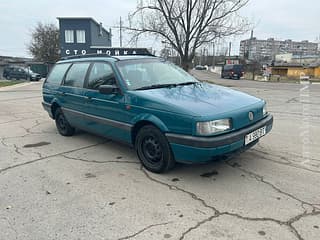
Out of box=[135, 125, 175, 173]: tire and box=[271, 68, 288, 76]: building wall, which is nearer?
box=[135, 125, 175, 173]: tire

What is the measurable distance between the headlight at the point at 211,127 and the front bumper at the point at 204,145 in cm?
7

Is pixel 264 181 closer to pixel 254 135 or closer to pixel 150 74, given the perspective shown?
pixel 254 135

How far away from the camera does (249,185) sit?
3.45 metres

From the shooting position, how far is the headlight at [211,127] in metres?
3.24

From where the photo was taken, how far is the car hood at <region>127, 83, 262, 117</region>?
3.39m

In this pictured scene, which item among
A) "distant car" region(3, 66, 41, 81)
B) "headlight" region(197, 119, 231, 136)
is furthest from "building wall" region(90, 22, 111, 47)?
"headlight" region(197, 119, 231, 136)

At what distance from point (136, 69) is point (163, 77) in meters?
0.47

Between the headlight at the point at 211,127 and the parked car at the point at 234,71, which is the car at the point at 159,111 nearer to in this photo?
the headlight at the point at 211,127

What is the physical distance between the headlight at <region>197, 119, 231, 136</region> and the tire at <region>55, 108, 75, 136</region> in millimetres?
3566

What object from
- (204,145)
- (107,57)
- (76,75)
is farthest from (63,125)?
(204,145)

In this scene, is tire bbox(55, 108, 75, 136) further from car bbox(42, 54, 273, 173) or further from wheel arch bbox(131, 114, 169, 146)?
wheel arch bbox(131, 114, 169, 146)

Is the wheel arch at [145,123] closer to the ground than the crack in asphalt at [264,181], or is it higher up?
higher up

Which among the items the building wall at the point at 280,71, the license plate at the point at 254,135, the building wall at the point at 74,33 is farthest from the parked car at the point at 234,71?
the license plate at the point at 254,135

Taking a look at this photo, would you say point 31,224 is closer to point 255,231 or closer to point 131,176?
point 131,176
